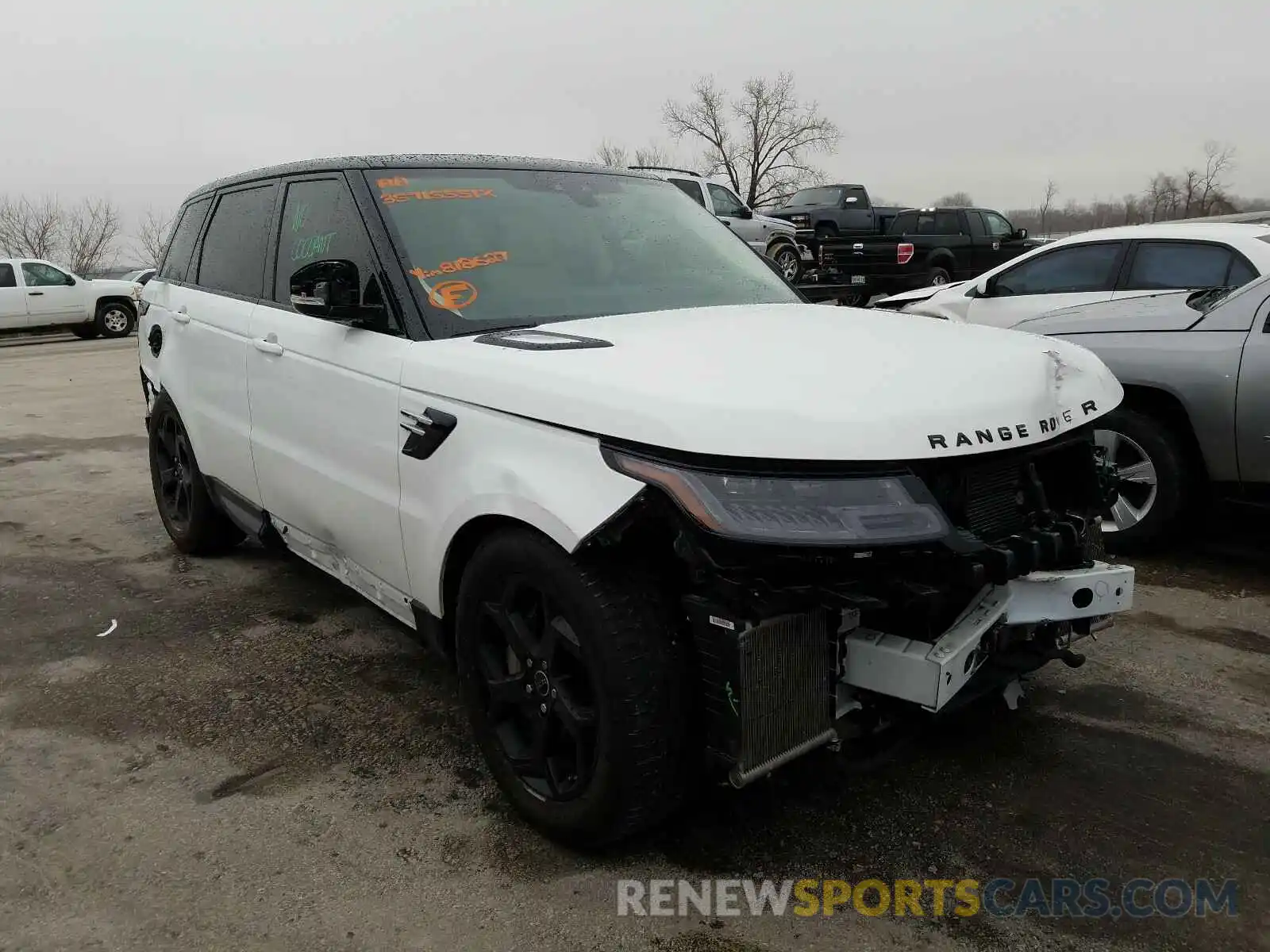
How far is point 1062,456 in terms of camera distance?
2.77 metres

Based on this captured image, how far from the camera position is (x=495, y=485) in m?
2.54

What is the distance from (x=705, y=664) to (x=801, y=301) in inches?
77.7

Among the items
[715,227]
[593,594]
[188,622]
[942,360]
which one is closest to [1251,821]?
[942,360]

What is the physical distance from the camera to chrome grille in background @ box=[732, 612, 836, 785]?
87.5 inches

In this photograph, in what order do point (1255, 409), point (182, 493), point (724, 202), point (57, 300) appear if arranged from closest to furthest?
1. point (1255, 409)
2. point (182, 493)
3. point (724, 202)
4. point (57, 300)

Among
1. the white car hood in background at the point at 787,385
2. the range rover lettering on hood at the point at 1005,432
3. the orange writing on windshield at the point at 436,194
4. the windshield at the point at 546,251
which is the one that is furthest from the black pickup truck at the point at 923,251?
the range rover lettering on hood at the point at 1005,432

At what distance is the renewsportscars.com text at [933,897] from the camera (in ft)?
7.86

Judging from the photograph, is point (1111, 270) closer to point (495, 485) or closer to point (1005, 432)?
point (1005, 432)

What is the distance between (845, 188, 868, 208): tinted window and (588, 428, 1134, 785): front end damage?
64.9 ft

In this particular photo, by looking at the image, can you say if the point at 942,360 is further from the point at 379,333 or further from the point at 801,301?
the point at 379,333

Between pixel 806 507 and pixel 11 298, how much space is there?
22.4 m

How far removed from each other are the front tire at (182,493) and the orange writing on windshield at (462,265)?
2290mm

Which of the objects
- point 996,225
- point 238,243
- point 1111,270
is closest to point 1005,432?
point 238,243

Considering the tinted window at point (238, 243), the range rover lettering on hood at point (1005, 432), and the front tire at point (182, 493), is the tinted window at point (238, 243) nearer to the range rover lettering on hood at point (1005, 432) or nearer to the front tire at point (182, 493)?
the front tire at point (182, 493)
